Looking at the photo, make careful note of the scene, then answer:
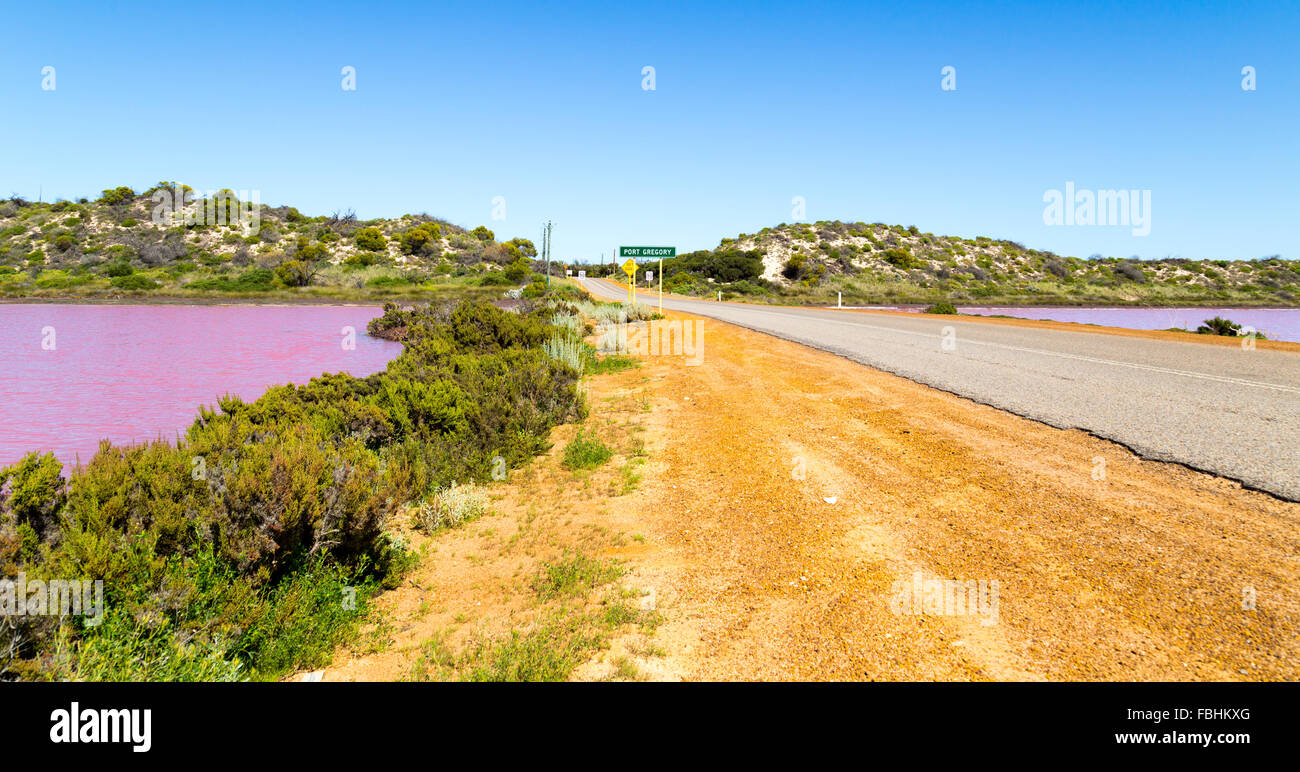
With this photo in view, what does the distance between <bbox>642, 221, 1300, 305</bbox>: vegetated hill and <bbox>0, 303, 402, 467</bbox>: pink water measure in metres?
39.0

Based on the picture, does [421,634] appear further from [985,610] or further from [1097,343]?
[1097,343]

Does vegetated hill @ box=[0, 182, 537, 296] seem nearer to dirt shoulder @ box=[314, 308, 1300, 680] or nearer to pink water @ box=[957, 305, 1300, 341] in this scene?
pink water @ box=[957, 305, 1300, 341]

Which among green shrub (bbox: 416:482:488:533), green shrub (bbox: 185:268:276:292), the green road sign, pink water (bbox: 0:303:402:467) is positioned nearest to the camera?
green shrub (bbox: 416:482:488:533)

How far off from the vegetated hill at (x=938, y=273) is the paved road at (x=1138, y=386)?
115 feet

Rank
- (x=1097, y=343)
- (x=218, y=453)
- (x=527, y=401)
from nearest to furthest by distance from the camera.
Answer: (x=218, y=453) < (x=527, y=401) < (x=1097, y=343)

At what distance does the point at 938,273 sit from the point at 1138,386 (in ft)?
217

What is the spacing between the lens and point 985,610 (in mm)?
3492

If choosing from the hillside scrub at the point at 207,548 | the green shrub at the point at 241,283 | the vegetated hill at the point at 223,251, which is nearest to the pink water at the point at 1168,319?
the hillside scrub at the point at 207,548

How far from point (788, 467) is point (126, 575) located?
5.40 metres

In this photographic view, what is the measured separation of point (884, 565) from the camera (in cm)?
413

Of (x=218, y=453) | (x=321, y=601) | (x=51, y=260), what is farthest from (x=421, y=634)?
(x=51, y=260)

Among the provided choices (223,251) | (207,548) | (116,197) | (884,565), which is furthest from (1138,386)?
(116,197)

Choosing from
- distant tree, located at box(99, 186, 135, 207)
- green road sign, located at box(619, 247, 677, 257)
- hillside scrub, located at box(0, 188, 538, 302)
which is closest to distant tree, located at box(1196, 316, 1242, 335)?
green road sign, located at box(619, 247, 677, 257)

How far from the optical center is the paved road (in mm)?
6016
